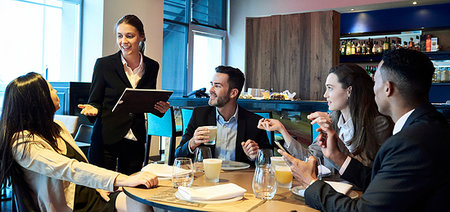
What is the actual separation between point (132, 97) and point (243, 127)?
708 millimetres

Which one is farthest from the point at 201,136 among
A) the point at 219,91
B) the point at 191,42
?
the point at 191,42

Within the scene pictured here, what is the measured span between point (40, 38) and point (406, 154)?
5.33 meters

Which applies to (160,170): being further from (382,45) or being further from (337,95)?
(382,45)

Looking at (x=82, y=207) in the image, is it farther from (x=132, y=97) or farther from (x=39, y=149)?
(x=132, y=97)

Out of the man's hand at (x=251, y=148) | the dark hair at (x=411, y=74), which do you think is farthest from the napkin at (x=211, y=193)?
the dark hair at (x=411, y=74)

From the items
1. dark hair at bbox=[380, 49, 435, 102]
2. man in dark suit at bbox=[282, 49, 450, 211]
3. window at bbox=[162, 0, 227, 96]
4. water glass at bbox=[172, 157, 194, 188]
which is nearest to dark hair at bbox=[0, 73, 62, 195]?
water glass at bbox=[172, 157, 194, 188]

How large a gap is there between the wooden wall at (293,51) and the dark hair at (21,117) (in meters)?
4.84

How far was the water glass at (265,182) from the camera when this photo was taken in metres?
1.41

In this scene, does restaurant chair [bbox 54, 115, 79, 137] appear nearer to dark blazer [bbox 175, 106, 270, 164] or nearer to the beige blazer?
dark blazer [bbox 175, 106, 270, 164]

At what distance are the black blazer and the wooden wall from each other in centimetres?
404

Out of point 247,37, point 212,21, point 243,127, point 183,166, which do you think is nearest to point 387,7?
point 247,37

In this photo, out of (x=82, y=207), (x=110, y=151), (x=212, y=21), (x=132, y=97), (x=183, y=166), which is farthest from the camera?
(x=212, y=21)

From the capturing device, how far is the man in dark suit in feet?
3.53

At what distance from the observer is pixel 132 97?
2.24 m
